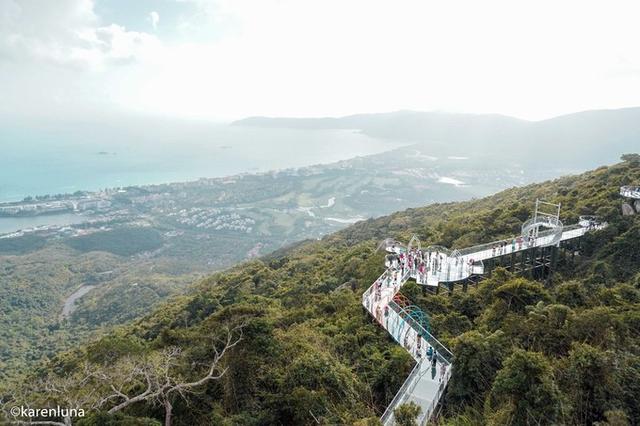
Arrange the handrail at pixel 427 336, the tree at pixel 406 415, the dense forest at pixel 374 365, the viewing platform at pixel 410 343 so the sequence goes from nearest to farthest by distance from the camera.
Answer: the tree at pixel 406 415, the dense forest at pixel 374 365, the viewing platform at pixel 410 343, the handrail at pixel 427 336

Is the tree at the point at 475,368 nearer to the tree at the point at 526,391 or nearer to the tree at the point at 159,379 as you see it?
the tree at the point at 526,391

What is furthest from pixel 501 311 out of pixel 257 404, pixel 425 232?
pixel 425 232

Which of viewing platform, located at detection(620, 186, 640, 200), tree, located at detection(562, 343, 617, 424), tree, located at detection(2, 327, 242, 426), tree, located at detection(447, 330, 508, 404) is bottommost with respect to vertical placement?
tree, located at detection(2, 327, 242, 426)

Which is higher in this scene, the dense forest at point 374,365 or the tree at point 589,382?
the tree at point 589,382

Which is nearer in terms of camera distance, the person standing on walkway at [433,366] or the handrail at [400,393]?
the handrail at [400,393]

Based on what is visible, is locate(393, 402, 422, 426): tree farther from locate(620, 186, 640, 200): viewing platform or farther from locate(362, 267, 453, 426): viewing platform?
locate(620, 186, 640, 200): viewing platform

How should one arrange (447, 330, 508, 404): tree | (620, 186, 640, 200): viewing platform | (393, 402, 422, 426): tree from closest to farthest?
(393, 402, 422, 426): tree, (447, 330, 508, 404): tree, (620, 186, 640, 200): viewing platform

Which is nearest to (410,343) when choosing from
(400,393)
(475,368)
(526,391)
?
(400,393)

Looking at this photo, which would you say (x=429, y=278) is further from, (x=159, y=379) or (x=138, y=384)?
(x=138, y=384)

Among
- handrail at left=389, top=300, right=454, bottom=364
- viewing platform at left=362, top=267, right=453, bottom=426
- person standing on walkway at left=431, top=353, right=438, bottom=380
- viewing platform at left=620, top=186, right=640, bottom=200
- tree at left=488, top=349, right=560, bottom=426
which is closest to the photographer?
tree at left=488, top=349, right=560, bottom=426

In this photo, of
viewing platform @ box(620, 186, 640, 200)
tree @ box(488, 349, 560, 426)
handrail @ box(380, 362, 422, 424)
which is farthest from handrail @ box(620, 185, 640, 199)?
tree @ box(488, 349, 560, 426)

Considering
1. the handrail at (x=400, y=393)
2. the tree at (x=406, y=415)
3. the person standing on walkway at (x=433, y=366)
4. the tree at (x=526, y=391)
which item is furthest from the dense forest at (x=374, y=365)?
the person standing on walkway at (x=433, y=366)
